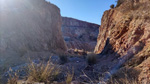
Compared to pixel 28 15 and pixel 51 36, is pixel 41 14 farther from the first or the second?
pixel 51 36

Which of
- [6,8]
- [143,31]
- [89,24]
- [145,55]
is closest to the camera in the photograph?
[145,55]

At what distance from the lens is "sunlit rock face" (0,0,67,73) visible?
8.07 m

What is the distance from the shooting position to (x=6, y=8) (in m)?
9.75

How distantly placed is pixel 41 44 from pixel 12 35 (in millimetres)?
3001

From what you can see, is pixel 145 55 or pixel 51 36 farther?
pixel 51 36

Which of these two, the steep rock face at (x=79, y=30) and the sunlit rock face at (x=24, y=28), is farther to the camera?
the steep rock face at (x=79, y=30)

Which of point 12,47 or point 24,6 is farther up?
point 24,6

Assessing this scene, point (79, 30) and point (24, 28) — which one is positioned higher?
point (79, 30)

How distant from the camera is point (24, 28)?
10.2 m

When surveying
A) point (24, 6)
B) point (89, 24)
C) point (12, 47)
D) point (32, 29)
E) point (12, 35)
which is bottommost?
point (12, 47)

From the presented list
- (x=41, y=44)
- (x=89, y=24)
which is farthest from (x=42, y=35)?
(x=89, y=24)

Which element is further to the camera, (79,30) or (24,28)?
(79,30)

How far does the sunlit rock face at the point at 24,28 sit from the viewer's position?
8070 millimetres

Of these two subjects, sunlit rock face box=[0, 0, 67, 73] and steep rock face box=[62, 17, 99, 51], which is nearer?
sunlit rock face box=[0, 0, 67, 73]
